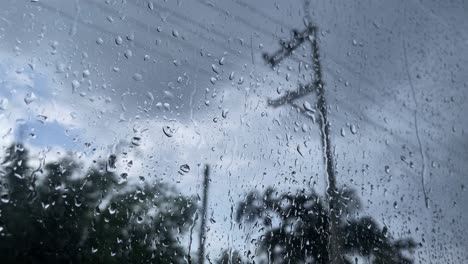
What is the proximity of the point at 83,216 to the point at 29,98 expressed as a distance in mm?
359

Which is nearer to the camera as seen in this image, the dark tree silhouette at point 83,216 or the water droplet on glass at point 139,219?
the dark tree silhouette at point 83,216

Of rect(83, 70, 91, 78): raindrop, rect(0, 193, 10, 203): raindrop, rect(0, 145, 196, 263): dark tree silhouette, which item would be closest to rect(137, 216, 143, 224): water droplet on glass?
rect(0, 145, 196, 263): dark tree silhouette

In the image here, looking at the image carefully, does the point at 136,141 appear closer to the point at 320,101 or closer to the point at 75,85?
the point at 75,85

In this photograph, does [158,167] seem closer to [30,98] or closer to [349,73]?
[30,98]

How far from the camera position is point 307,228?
1688mm

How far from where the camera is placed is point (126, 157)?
4.15ft

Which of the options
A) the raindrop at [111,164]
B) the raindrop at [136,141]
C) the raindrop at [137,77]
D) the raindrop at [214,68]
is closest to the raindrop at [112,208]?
the raindrop at [111,164]

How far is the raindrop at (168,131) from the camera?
143 cm

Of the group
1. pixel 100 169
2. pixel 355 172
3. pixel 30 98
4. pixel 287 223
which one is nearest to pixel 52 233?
pixel 100 169

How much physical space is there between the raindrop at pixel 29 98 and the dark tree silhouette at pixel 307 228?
2.62 ft

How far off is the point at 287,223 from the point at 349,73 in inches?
37.6

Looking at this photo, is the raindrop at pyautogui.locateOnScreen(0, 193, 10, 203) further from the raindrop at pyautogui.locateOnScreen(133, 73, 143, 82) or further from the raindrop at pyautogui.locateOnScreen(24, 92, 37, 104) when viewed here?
the raindrop at pyautogui.locateOnScreen(133, 73, 143, 82)

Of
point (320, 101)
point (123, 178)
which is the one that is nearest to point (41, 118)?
point (123, 178)

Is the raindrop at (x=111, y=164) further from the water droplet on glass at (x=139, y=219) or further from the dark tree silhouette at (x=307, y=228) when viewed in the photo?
the dark tree silhouette at (x=307, y=228)
